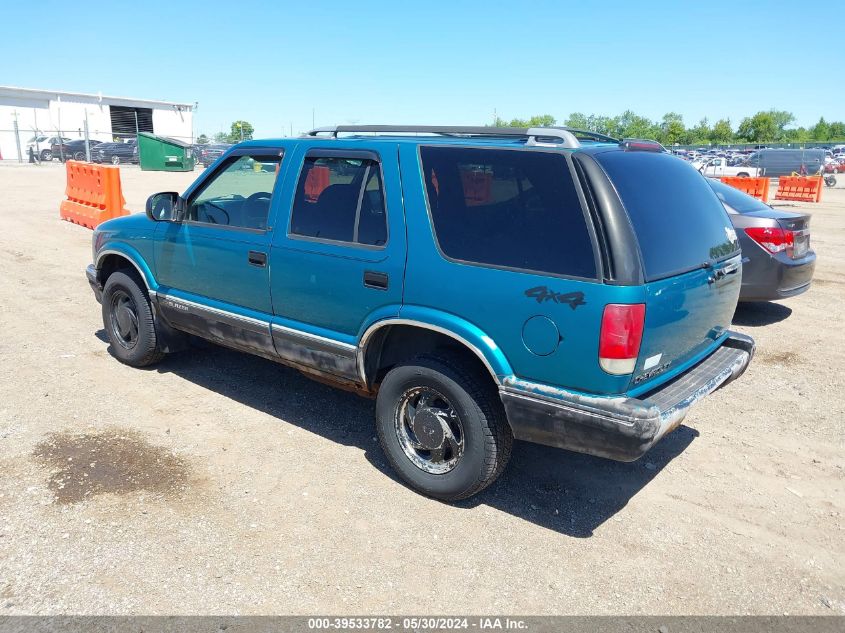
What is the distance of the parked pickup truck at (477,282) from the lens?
314 cm

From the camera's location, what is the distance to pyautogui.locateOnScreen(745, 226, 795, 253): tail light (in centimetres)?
710

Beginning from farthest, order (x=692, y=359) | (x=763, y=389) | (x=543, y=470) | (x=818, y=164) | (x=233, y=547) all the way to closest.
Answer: (x=818, y=164)
(x=763, y=389)
(x=543, y=470)
(x=692, y=359)
(x=233, y=547)

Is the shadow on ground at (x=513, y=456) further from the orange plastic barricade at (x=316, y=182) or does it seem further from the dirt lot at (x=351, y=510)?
the orange plastic barricade at (x=316, y=182)

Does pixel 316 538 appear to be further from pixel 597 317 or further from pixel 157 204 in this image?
pixel 157 204

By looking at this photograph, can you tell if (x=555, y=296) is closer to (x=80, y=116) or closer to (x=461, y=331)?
(x=461, y=331)

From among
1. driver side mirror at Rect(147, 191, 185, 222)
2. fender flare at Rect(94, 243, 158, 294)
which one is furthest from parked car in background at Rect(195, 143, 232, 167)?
driver side mirror at Rect(147, 191, 185, 222)

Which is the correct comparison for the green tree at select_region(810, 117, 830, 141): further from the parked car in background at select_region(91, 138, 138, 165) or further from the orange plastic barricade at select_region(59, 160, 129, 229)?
the orange plastic barricade at select_region(59, 160, 129, 229)

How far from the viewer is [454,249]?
3537mm

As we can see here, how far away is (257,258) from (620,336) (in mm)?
2453

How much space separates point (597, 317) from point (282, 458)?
227cm

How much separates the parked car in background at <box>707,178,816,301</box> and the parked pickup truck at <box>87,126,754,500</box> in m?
3.35

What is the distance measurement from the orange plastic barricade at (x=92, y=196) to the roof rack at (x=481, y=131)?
9.20 m

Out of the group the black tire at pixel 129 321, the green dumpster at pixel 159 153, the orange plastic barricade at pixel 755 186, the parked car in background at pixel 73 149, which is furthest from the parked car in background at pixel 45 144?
the black tire at pixel 129 321

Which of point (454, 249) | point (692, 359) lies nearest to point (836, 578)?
point (692, 359)
